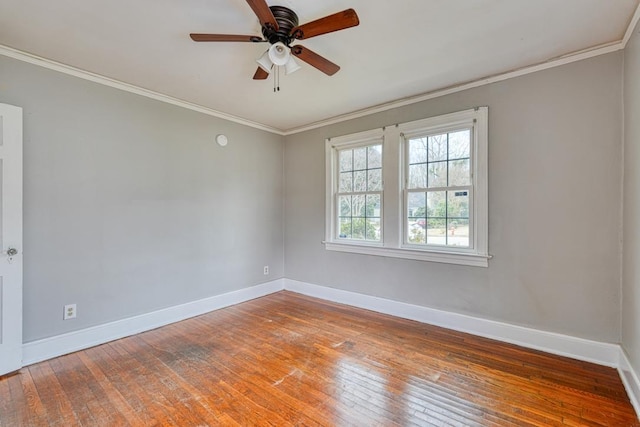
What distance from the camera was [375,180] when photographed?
148 inches

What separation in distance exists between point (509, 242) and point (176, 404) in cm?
307

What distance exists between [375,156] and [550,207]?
6.34ft

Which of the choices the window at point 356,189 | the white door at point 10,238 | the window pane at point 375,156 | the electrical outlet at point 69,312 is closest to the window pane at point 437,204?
the window at point 356,189

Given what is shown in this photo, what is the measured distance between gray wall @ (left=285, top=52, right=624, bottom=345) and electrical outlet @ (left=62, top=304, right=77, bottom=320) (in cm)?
348

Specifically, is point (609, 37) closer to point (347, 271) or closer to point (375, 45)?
point (375, 45)

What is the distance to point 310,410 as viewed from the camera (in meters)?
1.85

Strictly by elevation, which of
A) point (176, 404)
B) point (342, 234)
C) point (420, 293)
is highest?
point (342, 234)

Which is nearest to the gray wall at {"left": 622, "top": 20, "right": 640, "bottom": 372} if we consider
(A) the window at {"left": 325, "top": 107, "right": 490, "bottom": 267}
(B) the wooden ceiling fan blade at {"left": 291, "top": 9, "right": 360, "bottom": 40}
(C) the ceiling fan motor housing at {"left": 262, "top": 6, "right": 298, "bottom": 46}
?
(A) the window at {"left": 325, "top": 107, "right": 490, "bottom": 267}

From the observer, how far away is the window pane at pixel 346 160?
13.3ft

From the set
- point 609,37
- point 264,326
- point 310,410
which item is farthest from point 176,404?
point 609,37

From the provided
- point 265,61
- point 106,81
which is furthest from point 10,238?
point 265,61

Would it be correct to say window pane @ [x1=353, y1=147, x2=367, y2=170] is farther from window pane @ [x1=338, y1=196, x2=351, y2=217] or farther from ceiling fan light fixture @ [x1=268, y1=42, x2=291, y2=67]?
ceiling fan light fixture @ [x1=268, y1=42, x2=291, y2=67]

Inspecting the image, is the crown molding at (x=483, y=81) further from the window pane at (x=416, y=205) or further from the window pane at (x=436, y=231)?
the window pane at (x=436, y=231)

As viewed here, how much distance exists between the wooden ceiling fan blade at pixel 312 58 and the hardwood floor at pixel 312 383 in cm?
236
